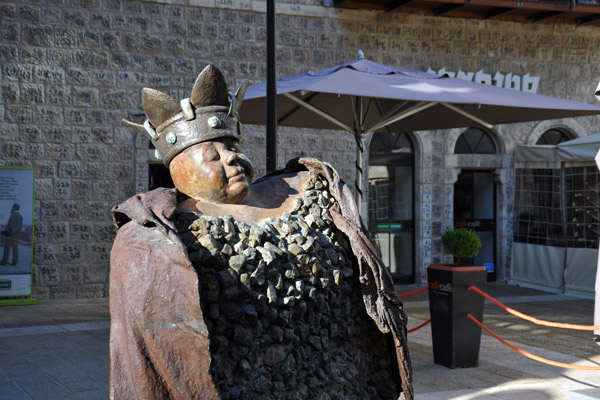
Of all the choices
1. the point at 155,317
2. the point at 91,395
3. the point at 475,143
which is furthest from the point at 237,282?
the point at 475,143

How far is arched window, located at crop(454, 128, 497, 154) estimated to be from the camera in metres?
13.4

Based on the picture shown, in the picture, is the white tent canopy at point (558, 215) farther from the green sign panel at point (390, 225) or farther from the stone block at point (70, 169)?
the stone block at point (70, 169)

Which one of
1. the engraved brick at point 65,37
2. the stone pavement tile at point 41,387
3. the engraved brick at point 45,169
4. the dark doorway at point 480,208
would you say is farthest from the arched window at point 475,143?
the stone pavement tile at point 41,387

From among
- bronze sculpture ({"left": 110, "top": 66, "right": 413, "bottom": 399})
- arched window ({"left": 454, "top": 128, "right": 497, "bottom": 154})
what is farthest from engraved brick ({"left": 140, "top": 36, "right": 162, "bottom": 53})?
bronze sculpture ({"left": 110, "top": 66, "right": 413, "bottom": 399})

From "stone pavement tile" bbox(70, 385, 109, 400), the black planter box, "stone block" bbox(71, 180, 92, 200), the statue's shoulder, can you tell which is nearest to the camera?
the statue's shoulder

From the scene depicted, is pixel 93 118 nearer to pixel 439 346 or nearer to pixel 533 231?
pixel 439 346

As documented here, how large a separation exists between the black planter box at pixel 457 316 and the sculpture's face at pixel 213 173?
14.8 feet

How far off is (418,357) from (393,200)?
655 cm

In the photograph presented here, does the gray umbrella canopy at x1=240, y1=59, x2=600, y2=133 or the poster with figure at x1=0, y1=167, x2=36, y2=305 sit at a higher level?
→ the gray umbrella canopy at x1=240, y1=59, x2=600, y2=133

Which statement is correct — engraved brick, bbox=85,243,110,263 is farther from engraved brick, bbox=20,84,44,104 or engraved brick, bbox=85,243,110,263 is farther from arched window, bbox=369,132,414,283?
arched window, bbox=369,132,414,283

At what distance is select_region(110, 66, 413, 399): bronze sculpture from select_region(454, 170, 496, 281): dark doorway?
11.7m

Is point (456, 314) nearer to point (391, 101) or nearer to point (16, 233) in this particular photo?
point (391, 101)

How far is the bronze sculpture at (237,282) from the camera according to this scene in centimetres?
175

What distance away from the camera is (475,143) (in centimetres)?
1353
